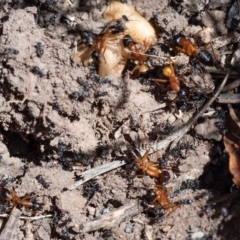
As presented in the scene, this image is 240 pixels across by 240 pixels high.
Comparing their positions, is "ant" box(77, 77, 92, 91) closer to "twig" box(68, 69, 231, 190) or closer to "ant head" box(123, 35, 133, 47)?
"ant head" box(123, 35, 133, 47)

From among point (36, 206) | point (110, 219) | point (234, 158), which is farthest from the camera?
point (36, 206)

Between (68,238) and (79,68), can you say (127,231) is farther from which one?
(79,68)

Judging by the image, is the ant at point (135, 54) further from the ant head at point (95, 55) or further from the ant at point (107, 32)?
the ant head at point (95, 55)

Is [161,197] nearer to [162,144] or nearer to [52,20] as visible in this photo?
[162,144]

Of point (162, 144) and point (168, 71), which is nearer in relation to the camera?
point (168, 71)

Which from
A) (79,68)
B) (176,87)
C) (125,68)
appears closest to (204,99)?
(176,87)

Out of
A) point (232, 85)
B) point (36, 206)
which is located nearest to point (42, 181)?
point (36, 206)

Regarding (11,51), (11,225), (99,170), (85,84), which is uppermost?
(11,51)
